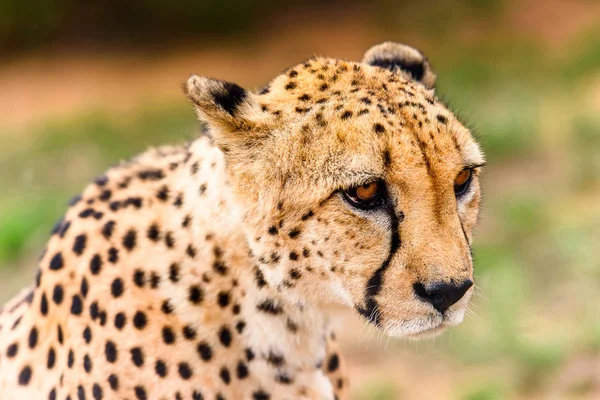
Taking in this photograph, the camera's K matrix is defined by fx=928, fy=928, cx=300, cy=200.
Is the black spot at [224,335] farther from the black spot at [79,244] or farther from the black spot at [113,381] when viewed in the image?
the black spot at [79,244]

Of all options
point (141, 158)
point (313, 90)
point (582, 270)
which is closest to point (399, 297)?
point (313, 90)

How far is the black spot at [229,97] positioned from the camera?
2021mm

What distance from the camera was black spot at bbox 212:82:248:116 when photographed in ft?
6.63

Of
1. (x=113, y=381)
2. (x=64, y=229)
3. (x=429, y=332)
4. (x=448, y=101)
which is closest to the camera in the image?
(x=429, y=332)

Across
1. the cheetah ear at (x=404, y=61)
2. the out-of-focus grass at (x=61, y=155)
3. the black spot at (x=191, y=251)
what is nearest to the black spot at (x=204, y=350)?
the black spot at (x=191, y=251)

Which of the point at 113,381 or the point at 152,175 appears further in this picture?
the point at 152,175

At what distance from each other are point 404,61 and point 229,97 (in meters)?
0.59

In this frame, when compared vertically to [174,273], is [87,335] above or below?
below

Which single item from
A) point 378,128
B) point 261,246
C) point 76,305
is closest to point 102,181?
point 76,305

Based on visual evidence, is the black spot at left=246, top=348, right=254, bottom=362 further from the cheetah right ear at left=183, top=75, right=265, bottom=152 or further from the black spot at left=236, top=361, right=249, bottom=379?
the cheetah right ear at left=183, top=75, right=265, bottom=152

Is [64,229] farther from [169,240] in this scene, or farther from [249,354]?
[249,354]

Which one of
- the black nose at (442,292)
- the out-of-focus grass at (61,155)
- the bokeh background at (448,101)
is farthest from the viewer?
the out-of-focus grass at (61,155)

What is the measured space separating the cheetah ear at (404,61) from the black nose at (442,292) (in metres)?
0.67

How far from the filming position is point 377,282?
1997mm
